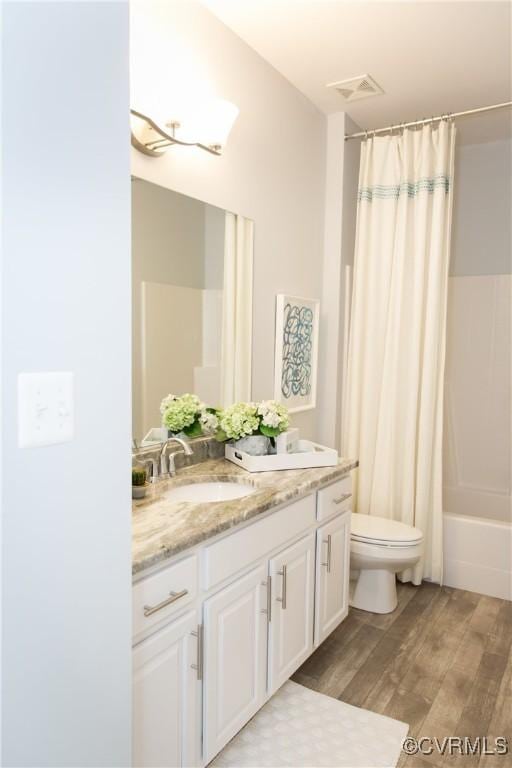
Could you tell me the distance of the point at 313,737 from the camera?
6.13 ft

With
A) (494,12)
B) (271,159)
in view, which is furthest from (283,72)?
(494,12)

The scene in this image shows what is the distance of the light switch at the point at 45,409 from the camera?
0.88m

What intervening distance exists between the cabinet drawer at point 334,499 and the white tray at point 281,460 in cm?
10

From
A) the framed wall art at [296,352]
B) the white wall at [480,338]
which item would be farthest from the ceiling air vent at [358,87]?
the white wall at [480,338]

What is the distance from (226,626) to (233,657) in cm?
12

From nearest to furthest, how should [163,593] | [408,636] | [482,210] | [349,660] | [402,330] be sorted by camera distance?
[163,593] < [349,660] < [408,636] < [402,330] < [482,210]

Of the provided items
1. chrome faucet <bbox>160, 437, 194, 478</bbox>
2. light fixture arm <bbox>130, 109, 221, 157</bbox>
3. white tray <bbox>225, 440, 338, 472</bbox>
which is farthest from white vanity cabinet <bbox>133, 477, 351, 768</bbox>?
light fixture arm <bbox>130, 109, 221, 157</bbox>

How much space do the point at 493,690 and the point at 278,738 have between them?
0.89m

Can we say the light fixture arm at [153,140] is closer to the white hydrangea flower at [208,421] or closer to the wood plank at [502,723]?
the white hydrangea flower at [208,421]

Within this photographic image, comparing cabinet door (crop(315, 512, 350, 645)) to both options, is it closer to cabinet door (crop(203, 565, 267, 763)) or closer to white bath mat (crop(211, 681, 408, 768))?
white bath mat (crop(211, 681, 408, 768))

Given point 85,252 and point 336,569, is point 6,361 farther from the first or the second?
point 336,569

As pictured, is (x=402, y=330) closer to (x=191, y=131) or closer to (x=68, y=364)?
(x=191, y=131)

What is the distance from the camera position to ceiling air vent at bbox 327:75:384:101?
2.71 meters

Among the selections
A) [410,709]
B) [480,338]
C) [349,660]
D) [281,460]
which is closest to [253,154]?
[281,460]
